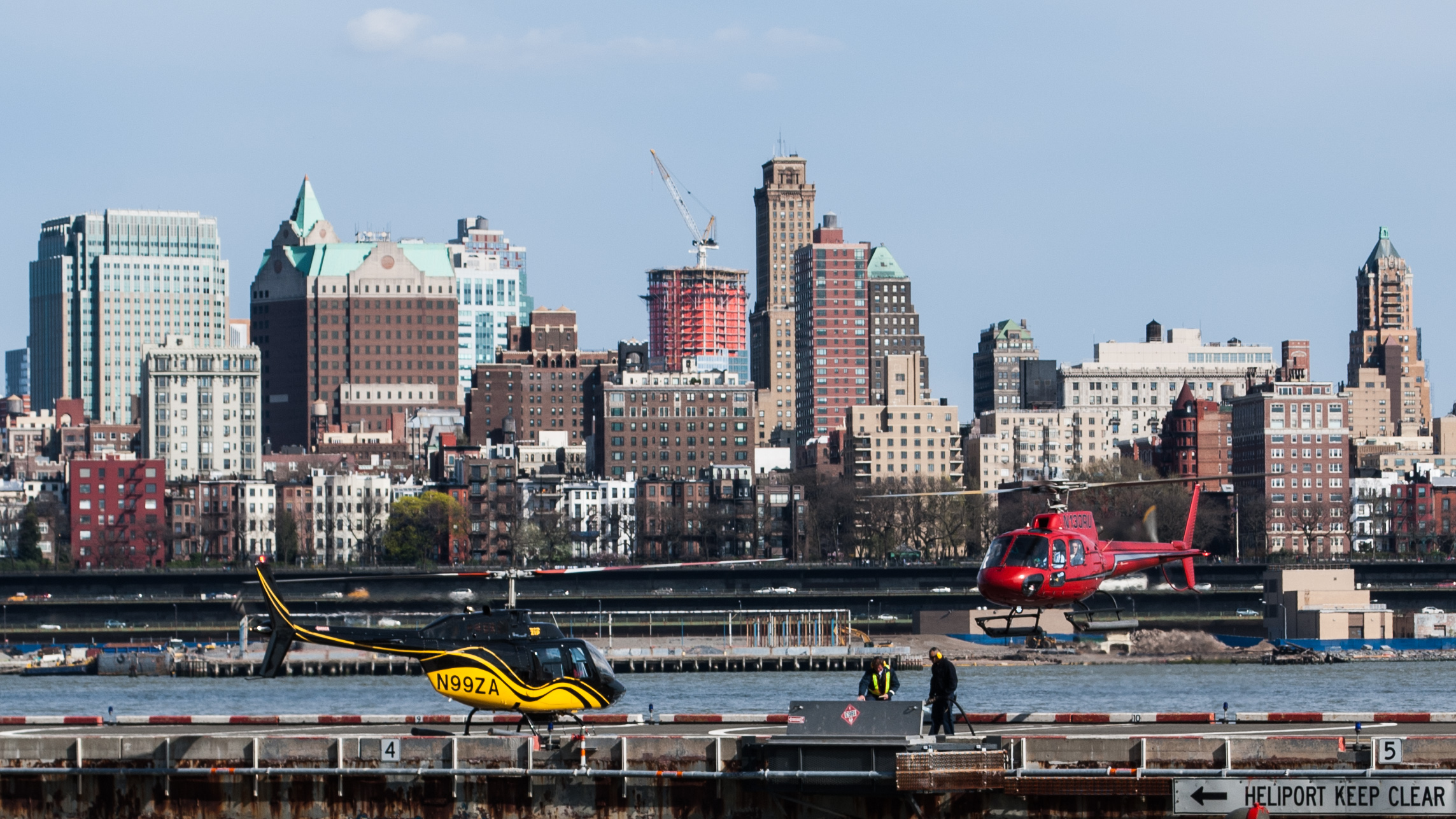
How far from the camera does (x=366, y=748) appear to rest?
4031cm

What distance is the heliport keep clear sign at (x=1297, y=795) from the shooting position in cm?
3650

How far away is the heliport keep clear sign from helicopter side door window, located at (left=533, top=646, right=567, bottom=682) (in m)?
11.7

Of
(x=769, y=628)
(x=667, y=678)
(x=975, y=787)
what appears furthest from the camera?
(x=769, y=628)

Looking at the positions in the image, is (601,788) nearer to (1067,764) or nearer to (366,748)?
(366,748)

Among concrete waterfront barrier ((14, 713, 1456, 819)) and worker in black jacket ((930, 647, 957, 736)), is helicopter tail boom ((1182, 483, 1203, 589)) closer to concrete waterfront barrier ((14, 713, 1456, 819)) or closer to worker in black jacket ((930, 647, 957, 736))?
concrete waterfront barrier ((14, 713, 1456, 819))

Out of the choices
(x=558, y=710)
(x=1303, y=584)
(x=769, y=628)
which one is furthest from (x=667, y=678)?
(x=558, y=710)

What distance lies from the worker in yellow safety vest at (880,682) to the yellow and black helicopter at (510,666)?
4585 millimetres

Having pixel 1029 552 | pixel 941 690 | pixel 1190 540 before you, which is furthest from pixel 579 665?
pixel 1190 540

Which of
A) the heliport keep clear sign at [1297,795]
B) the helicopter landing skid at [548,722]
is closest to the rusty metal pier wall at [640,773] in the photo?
the heliport keep clear sign at [1297,795]

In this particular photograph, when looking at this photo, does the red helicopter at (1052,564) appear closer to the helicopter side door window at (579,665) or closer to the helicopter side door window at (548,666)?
the helicopter side door window at (579,665)

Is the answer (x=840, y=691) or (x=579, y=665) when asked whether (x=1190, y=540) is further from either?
(x=840, y=691)

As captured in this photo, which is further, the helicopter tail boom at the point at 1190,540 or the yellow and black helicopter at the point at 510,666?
the helicopter tail boom at the point at 1190,540

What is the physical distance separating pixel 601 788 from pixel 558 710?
363 cm

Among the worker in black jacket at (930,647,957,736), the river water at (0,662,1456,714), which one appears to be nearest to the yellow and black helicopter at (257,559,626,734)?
the worker in black jacket at (930,647,957,736)
